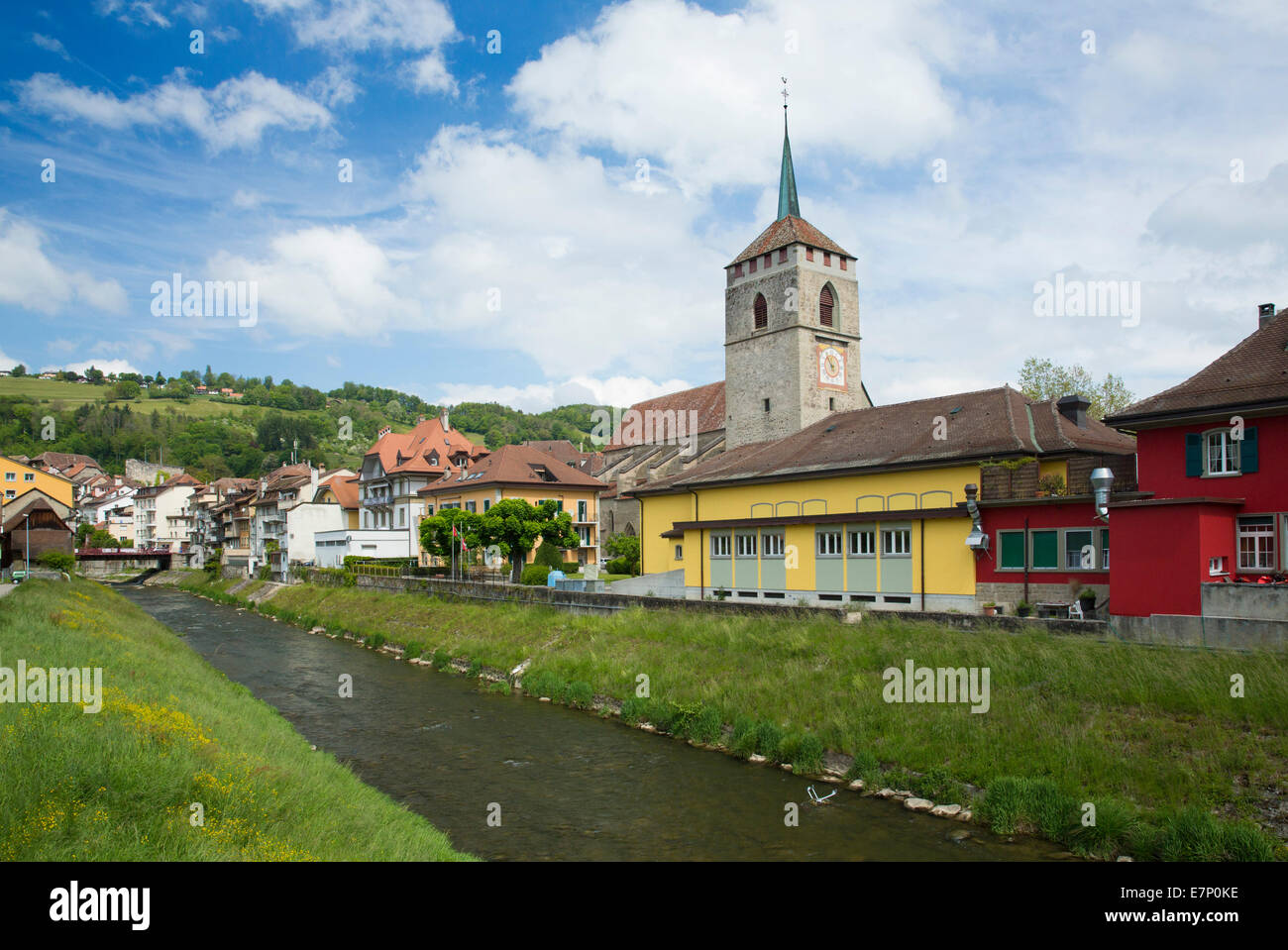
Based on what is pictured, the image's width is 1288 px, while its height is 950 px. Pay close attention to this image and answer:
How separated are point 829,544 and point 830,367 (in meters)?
23.5

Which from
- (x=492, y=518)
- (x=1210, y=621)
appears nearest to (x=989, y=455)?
(x=1210, y=621)

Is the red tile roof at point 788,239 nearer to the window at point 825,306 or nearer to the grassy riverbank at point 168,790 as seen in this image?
the window at point 825,306

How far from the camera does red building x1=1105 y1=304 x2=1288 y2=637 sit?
17219mm

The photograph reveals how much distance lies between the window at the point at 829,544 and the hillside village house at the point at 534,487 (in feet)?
102

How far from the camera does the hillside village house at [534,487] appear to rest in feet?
189

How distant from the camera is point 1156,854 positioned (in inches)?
464

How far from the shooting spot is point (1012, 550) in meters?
23.3

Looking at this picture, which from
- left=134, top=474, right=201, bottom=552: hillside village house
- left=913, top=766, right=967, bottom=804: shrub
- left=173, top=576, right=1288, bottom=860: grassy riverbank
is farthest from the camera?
left=134, top=474, right=201, bottom=552: hillside village house

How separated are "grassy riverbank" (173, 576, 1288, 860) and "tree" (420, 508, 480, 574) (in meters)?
22.1

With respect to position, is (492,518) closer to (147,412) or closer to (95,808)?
(95,808)

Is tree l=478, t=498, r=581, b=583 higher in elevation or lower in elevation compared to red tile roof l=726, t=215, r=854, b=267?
lower

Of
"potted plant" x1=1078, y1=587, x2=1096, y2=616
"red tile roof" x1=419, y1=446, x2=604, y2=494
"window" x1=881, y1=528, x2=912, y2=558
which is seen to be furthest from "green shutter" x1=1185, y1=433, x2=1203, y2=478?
"red tile roof" x1=419, y1=446, x2=604, y2=494

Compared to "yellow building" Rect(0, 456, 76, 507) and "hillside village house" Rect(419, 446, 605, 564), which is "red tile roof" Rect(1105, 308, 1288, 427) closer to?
"hillside village house" Rect(419, 446, 605, 564)
